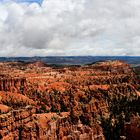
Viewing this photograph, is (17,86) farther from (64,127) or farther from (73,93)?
(64,127)

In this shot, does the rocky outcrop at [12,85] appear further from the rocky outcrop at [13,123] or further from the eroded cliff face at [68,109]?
the rocky outcrop at [13,123]

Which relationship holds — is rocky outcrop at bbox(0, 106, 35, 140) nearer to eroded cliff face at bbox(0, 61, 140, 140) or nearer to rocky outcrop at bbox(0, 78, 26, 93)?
eroded cliff face at bbox(0, 61, 140, 140)

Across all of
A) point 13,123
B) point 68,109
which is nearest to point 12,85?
point 68,109

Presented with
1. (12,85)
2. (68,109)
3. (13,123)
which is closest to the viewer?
(13,123)

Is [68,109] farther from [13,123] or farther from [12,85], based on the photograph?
[13,123]

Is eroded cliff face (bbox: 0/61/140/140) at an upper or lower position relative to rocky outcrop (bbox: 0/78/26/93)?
lower

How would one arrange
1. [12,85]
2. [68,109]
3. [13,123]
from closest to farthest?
[13,123], [68,109], [12,85]

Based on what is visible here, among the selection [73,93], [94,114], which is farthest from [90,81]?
[94,114]

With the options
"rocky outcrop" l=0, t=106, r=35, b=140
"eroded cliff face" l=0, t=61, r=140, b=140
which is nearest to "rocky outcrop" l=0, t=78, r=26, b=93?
"eroded cliff face" l=0, t=61, r=140, b=140
